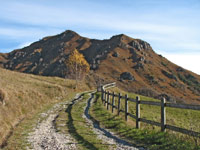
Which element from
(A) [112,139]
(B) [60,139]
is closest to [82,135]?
(B) [60,139]

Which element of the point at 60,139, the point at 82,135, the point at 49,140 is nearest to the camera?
the point at 49,140

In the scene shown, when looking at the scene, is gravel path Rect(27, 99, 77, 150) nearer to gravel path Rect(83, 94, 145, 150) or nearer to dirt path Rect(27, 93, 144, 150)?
dirt path Rect(27, 93, 144, 150)

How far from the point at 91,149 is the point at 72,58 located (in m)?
67.8

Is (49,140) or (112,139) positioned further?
(112,139)

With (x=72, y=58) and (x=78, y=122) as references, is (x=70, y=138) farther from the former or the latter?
(x=72, y=58)

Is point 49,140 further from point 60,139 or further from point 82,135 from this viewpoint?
point 82,135

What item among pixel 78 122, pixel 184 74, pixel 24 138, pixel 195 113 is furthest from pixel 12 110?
pixel 184 74

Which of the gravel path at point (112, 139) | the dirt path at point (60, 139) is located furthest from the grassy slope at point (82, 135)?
the gravel path at point (112, 139)

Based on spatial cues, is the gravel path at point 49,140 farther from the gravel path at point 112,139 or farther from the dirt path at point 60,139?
the gravel path at point 112,139

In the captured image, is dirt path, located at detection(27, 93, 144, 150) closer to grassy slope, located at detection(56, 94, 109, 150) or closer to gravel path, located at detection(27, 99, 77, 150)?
gravel path, located at detection(27, 99, 77, 150)

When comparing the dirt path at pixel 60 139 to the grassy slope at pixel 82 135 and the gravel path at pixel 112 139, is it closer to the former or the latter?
the gravel path at pixel 112 139

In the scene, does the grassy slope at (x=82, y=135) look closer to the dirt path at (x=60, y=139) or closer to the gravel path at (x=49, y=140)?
the dirt path at (x=60, y=139)

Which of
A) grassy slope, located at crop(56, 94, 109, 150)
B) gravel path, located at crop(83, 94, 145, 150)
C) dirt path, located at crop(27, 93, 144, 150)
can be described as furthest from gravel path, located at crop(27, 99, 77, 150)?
gravel path, located at crop(83, 94, 145, 150)

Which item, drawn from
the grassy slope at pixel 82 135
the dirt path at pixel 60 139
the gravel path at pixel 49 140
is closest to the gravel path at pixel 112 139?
the dirt path at pixel 60 139
